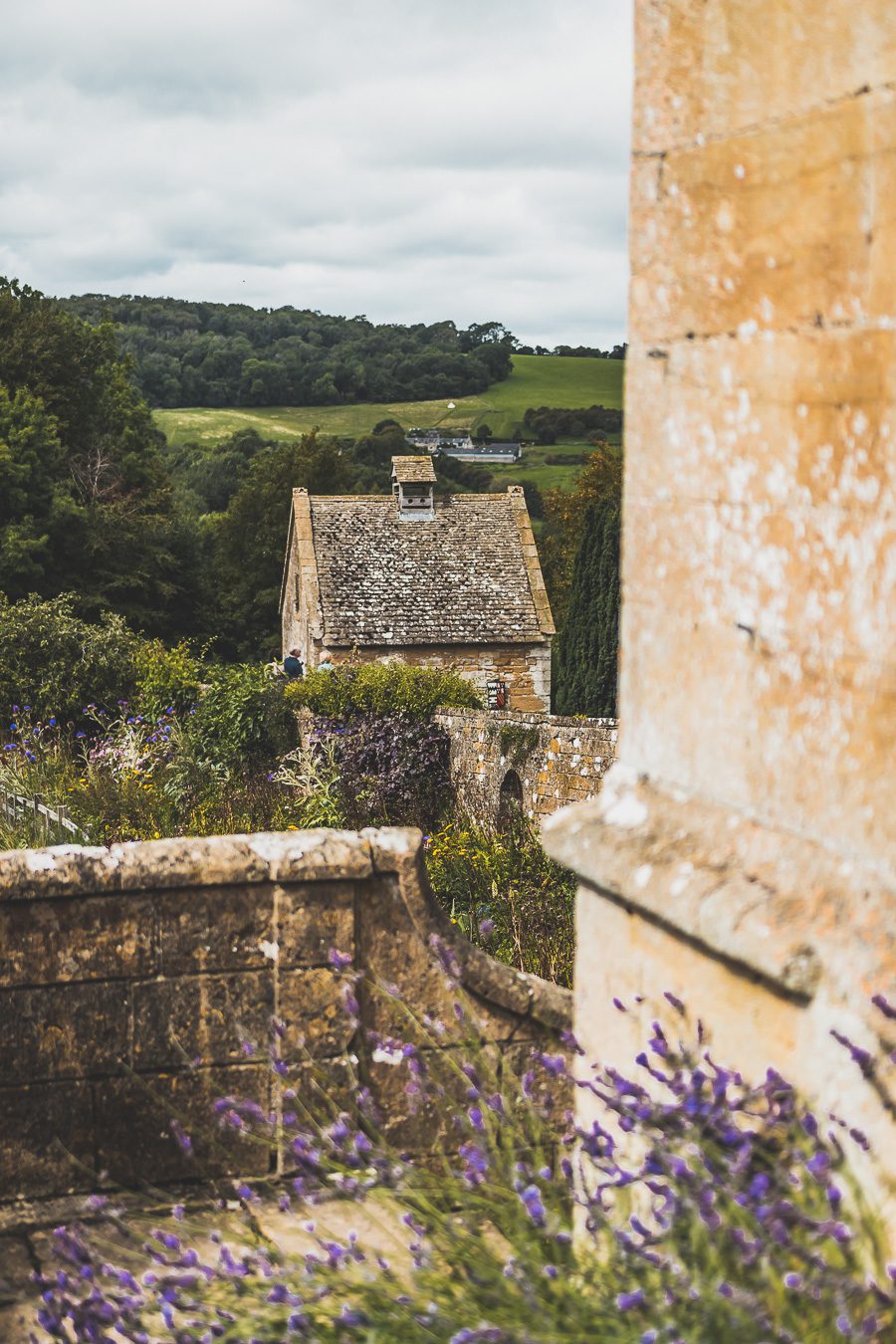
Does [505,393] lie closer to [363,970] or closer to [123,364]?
[123,364]

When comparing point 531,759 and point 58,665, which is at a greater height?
point 58,665

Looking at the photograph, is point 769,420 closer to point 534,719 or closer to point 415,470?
point 534,719

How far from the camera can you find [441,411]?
9088 cm

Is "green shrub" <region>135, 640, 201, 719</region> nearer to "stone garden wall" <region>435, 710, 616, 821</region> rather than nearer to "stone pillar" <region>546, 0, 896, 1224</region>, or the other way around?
"stone garden wall" <region>435, 710, 616, 821</region>

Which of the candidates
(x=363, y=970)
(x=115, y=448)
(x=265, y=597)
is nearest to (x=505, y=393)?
(x=265, y=597)

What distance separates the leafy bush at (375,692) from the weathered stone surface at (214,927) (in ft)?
41.3

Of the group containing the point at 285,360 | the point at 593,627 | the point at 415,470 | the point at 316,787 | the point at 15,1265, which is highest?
the point at 285,360

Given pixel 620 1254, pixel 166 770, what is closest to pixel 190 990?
pixel 620 1254

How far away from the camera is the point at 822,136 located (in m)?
2.11

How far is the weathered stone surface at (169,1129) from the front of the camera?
10.6 feet

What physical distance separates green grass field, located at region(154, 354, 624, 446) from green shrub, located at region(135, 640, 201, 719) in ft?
218

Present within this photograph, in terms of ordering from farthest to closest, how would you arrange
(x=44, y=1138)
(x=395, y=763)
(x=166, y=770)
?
(x=395, y=763) → (x=166, y=770) → (x=44, y=1138)

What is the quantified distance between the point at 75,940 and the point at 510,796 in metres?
10.8

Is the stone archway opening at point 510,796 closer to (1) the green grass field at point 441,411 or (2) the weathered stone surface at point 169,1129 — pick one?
(2) the weathered stone surface at point 169,1129
